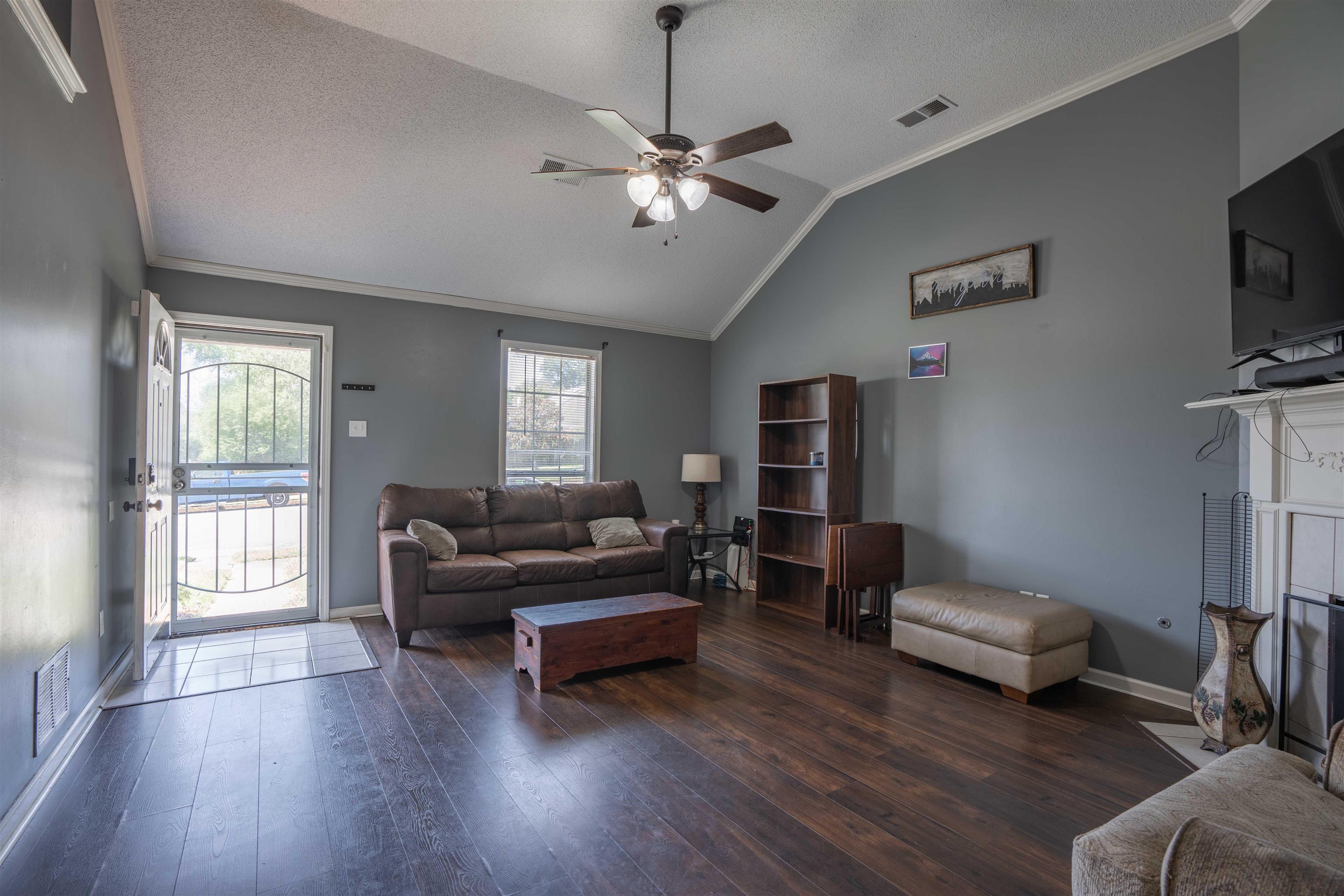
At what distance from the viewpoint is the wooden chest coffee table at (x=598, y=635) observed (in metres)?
3.28

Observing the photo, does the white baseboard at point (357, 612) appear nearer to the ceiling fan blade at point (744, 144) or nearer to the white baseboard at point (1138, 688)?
the ceiling fan blade at point (744, 144)

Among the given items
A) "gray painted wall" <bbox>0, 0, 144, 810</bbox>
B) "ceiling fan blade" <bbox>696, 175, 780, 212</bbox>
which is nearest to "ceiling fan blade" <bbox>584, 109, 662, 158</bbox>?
"ceiling fan blade" <bbox>696, 175, 780, 212</bbox>

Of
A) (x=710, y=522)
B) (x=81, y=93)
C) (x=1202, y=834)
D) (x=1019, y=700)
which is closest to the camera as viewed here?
(x=1202, y=834)

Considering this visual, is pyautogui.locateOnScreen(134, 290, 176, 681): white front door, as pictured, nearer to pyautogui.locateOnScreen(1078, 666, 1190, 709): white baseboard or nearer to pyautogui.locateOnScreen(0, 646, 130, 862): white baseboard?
pyautogui.locateOnScreen(0, 646, 130, 862): white baseboard

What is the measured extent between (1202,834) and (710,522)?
5402 millimetres

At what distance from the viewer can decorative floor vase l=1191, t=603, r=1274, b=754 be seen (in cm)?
246

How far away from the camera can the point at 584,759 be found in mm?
2529

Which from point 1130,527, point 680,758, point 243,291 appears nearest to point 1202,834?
point 680,758

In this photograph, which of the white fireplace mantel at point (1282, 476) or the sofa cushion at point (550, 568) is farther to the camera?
the sofa cushion at point (550, 568)

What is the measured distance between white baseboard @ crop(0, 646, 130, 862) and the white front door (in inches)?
15.4

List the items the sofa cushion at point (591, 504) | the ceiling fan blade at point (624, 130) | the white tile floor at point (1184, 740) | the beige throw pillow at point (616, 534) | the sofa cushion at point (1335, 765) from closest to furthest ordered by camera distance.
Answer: the sofa cushion at point (1335, 765), the ceiling fan blade at point (624, 130), the white tile floor at point (1184, 740), the beige throw pillow at point (616, 534), the sofa cushion at point (591, 504)

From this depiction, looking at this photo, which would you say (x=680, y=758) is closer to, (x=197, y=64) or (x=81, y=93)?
(x=81, y=93)

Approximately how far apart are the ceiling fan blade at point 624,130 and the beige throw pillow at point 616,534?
3018 mm

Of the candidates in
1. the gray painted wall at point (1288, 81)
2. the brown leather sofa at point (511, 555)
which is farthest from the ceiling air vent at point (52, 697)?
the gray painted wall at point (1288, 81)
